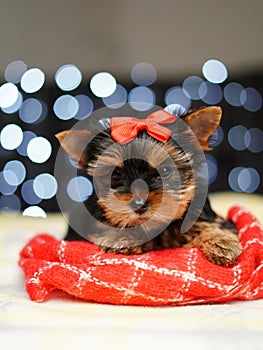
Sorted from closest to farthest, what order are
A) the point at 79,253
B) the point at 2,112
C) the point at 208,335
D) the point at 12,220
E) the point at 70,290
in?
the point at 208,335 → the point at 70,290 → the point at 79,253 → the point at 12,220 → the point at 2,112

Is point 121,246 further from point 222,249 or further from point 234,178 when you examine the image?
point 234,178

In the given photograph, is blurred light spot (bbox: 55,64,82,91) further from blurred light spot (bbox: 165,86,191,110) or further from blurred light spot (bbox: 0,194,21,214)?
blurred light spot (bbox: 0,194,21,214)

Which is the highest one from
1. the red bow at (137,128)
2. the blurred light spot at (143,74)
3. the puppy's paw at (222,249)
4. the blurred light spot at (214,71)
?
the blurred light spot at (214,71)

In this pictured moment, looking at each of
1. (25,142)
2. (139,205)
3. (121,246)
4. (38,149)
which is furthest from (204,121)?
(25,142)

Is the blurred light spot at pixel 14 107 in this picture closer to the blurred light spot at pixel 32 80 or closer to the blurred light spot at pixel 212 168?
the blurred light spot at pixel 32 80

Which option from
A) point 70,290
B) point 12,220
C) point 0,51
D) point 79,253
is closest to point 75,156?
point 79,253

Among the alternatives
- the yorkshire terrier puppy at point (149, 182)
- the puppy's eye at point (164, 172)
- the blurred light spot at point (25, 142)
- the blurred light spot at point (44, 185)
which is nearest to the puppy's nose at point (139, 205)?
the yorkshire terrier puppy at point (149, 182)

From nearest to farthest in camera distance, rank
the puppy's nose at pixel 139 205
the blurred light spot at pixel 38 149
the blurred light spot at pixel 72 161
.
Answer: the puppy's nose at pixel 139 205, the blurred light spot at pixel 72 161, the blurred light spot at pixel 38 149

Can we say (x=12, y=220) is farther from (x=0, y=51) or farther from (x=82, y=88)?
(x=0, y=51)
